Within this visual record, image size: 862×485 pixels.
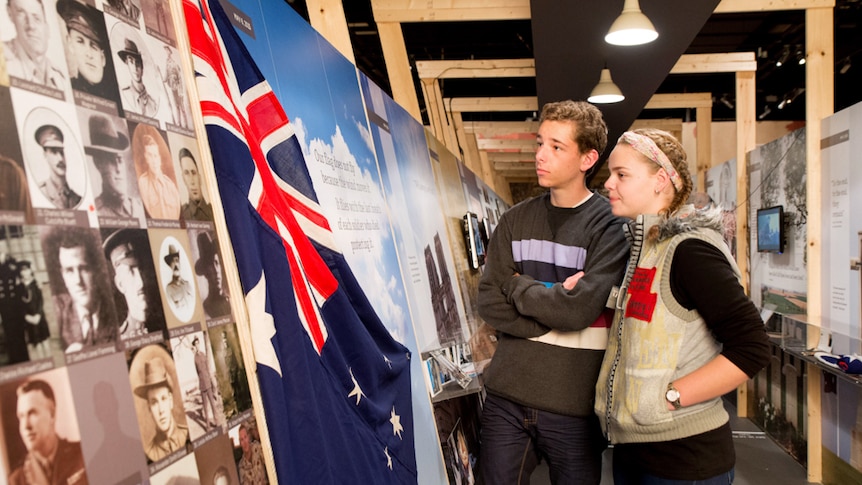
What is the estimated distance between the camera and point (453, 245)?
4488 mm

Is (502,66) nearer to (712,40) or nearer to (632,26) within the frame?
(632,26)

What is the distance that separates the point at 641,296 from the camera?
183 cm

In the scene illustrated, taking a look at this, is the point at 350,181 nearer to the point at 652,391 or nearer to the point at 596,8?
the point at 652,391

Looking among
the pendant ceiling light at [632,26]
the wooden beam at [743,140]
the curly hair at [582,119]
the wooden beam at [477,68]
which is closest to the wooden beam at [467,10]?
the pendant ceiling light at [632,26]

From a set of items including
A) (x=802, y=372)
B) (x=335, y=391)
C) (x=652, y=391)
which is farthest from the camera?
(x=802, y=372)

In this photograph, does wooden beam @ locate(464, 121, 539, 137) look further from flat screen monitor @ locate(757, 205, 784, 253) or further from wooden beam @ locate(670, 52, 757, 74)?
flat screen monitor @ locate(757, 205, 784, 253)

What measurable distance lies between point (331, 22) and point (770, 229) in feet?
15.0

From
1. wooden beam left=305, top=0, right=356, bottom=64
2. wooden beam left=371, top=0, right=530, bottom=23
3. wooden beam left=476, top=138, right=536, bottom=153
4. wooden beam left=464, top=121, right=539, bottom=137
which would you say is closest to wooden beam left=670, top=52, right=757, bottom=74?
wooden beam left=371, top=0, right=530, bottom=23

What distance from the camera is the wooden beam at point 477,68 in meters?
7.02

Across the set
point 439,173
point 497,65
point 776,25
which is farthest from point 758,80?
point 439,173

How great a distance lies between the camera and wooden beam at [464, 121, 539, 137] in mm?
10273

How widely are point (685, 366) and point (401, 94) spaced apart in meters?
3.40

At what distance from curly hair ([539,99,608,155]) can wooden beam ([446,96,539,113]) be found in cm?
662

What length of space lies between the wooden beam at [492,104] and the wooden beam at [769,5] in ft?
11.8
